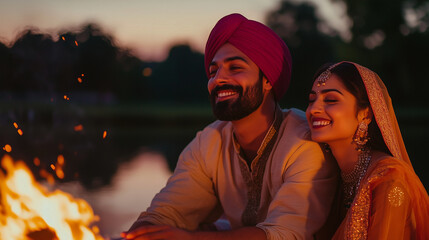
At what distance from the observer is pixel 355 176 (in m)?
2.49

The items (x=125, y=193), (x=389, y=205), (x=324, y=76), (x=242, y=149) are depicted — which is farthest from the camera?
(x=125, y=193)

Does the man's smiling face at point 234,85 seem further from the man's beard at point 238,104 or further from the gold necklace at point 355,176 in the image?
the gold necklace at point 355,176

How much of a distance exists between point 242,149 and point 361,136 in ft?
2.56

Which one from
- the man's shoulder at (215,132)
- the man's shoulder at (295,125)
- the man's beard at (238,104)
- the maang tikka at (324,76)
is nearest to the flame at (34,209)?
the man's shoulder at (215,132)

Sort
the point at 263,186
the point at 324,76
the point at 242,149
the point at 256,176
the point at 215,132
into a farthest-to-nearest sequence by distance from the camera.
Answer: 1. the point at 215,132
2. the point at 242,149
3. the point at 256,176
4. the point at 263,186
5. the point at 324,76

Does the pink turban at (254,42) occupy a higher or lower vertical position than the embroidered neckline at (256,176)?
higher

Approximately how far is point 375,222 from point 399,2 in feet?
72.7

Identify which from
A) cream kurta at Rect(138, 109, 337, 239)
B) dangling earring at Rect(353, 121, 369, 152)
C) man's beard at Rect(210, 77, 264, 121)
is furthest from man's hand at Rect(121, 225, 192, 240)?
dangling earring at Rect(353, 121, 369, 152)

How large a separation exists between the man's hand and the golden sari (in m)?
0.78

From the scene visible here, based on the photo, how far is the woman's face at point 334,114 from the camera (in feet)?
8.14

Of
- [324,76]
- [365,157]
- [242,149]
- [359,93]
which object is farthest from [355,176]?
[242,149]

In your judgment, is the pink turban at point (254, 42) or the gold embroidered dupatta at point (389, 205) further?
the pink turban at point (254, 42)

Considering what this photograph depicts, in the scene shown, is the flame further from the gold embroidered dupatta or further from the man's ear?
the gold embroidered dupatta

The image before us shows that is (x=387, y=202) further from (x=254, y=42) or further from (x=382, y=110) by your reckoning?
(x=254, y=42)
